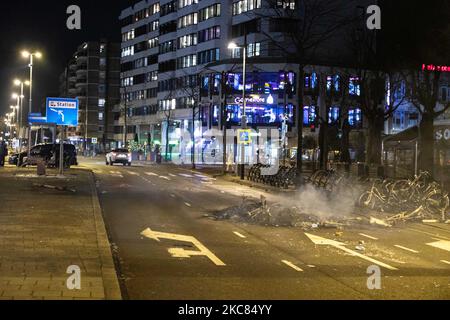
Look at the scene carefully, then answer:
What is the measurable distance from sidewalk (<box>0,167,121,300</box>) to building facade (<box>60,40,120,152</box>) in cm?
11334

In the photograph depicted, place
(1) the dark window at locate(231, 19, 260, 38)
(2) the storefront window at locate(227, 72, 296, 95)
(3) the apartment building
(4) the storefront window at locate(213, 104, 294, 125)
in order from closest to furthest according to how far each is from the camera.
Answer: (2) the storefront window at locate(227, 72, 296, 95)
(3) the apartment building
(4) the storefront window at locate(213, 104, 294, 125)
(1) the dark window at locate(231, 19, 260, 38)

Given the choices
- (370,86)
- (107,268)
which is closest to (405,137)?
(370,86)

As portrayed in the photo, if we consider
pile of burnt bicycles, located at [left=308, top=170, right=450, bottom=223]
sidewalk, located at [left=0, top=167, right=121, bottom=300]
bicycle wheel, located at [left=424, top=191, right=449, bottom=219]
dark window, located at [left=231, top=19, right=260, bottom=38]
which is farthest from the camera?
dark window, located at [left=231, top=19, right=260, bottom=38]

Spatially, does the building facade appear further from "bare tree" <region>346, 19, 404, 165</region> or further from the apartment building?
"bare tree" <region>346, 19, 404, 165</region>

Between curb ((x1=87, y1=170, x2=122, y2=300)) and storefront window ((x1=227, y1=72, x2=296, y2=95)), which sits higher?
storefront window ((x1=227, y1=72, x2=296, y2=95))

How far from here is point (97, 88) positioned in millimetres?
132875

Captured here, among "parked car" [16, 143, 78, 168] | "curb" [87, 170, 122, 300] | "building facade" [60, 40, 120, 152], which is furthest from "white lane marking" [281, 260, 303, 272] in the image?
"building facade" [60, 40, 120, 152]

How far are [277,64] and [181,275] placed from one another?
2691 inches

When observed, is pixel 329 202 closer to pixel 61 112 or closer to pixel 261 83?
pixel 61 112

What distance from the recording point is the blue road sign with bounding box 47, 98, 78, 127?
31.1 metres

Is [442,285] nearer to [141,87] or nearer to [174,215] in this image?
[174,215]
